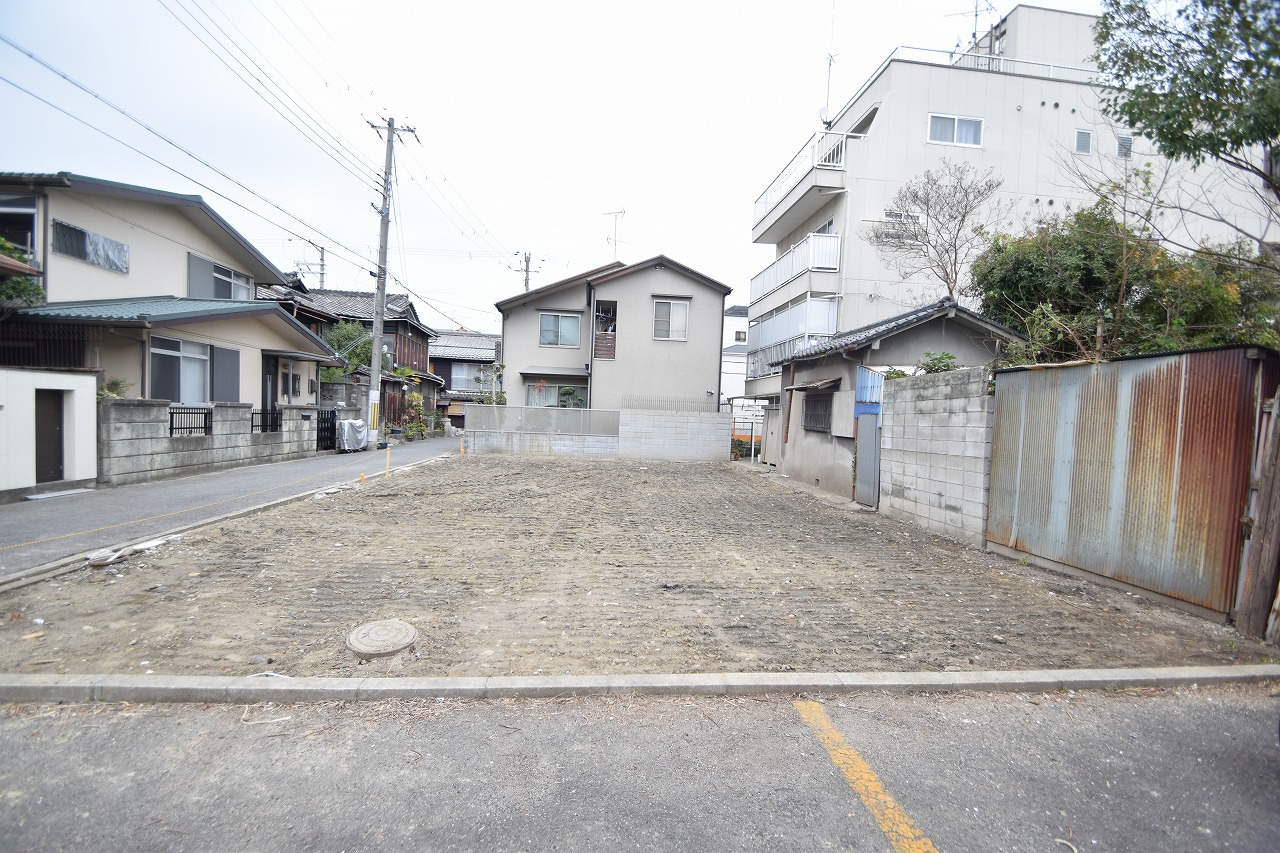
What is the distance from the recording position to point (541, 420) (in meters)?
24.1

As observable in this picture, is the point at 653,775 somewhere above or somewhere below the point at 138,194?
below

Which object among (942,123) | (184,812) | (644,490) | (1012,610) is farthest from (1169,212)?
(184,812)

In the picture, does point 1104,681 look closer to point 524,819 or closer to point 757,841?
point 757,841

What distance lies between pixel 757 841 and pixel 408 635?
113 inches

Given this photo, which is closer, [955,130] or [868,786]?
[868,786]

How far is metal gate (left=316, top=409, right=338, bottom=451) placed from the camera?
72.4 ft

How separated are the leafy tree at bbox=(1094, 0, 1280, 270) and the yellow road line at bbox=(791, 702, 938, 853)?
5.11 metres

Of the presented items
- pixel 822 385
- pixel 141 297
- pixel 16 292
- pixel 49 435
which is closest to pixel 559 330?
pixel 141 297

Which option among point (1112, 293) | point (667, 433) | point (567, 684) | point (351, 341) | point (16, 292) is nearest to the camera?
point (567, 684)

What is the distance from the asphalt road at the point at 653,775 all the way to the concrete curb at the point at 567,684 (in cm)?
8

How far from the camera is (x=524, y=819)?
8.81 feet

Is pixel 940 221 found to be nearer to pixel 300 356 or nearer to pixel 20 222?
pixel 300 356

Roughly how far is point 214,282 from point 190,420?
23.2 feet

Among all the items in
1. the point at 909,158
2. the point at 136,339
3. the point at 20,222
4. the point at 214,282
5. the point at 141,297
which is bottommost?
the point at 136,339
